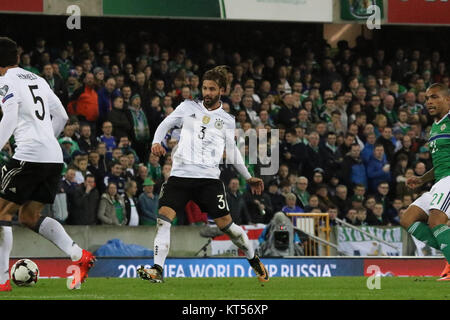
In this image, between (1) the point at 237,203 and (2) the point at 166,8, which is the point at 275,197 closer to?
(1) the point at 237,203

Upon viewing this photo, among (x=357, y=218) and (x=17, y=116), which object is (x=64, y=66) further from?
(x=17, y=116)

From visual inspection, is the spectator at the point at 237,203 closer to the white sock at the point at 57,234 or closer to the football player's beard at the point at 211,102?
the football player's beard at the point at 211,102

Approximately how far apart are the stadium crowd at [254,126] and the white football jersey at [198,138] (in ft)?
23.2

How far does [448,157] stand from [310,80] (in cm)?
1302

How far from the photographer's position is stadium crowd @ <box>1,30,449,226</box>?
65.1 ft

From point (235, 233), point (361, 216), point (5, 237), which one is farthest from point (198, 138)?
point (361, 216)

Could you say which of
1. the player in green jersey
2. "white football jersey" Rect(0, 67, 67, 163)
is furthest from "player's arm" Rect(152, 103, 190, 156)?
the player in green jersey

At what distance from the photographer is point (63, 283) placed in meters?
12.6

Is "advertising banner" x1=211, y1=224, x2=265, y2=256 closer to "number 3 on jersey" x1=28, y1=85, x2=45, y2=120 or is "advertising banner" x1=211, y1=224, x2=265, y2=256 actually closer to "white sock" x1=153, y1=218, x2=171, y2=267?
"white sock" x1=153, y1=218, x2=171, y2=267

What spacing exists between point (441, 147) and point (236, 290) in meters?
2.97

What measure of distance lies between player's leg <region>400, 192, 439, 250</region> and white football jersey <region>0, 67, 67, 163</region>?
164 inches

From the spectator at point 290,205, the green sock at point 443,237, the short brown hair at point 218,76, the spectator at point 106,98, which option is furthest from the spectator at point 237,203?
the green sock at point 443,237

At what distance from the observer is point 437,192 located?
39.6 feet
